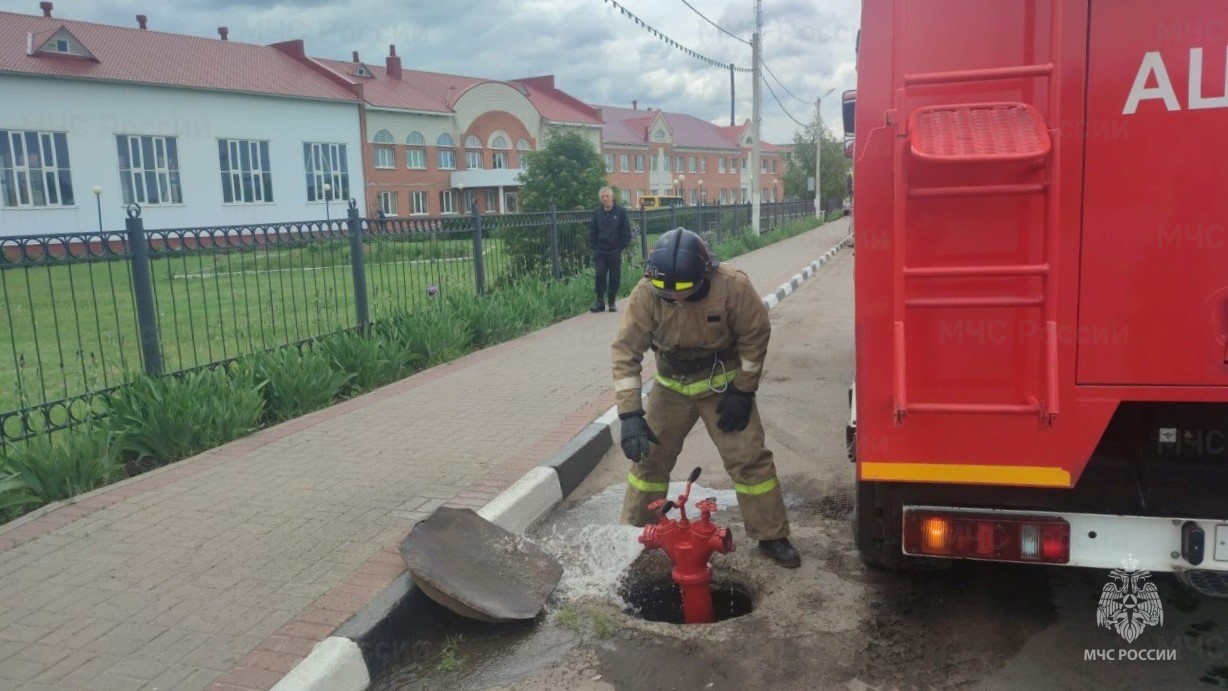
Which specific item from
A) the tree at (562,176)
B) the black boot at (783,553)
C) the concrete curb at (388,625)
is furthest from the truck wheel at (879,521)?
the tree at (562,176)

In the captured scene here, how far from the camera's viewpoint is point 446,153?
55.7 m

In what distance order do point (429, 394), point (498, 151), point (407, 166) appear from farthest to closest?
point (498, 151) → point (407, 166) → point (429, 394)

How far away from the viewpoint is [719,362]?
13.8 ft

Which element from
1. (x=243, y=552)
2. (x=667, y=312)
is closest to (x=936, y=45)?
(x=667, y=312)

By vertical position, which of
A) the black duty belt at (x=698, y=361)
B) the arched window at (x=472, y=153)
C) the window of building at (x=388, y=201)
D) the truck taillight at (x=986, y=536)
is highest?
the arched window at (x=472, y=153)

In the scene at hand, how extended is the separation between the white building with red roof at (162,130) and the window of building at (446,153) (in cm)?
806

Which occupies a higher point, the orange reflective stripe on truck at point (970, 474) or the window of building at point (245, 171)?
the window of building at point (245, 171)

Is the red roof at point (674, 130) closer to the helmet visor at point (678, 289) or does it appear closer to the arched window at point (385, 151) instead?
the arched window at point (385, 151)

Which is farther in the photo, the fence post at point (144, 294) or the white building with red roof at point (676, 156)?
the white building with red roof at point (676, 156)

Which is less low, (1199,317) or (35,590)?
(1199,317)

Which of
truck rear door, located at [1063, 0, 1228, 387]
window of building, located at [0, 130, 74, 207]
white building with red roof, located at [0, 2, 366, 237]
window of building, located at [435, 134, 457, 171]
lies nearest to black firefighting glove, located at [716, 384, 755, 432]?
truck rear door, located at [1063, 0, 1228, 387]

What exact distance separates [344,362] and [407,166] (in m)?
47.1

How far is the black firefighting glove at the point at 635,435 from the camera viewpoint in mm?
4023

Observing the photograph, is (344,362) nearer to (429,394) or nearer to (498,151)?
(429,394)
